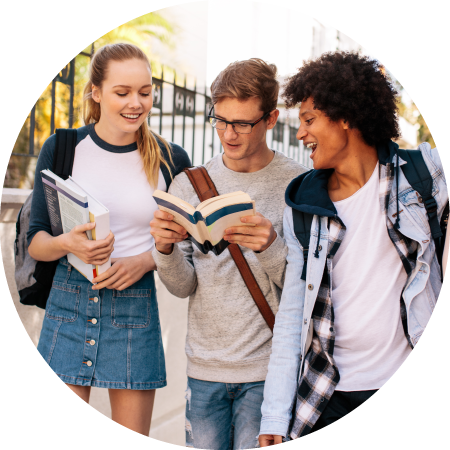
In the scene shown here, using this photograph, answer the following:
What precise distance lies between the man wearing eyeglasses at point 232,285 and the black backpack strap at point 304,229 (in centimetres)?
9

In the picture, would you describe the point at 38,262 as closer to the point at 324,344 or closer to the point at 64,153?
the point at 64,153

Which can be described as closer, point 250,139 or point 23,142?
point 250,139

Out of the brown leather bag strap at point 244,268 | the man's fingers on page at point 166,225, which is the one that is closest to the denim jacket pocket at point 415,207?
the brown leather bag strap at point 244,268

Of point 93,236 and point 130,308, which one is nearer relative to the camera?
point 93,236

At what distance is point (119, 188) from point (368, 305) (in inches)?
53.3

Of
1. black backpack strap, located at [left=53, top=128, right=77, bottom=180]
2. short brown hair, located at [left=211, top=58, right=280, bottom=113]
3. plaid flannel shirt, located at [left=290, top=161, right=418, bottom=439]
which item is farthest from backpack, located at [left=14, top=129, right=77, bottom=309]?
plaid flannel shirt, located at [left=290, top=161, right=418, bottom=439]

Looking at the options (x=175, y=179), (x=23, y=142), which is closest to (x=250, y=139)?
(x=175, y=179)

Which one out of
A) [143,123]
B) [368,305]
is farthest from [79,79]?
[368,305]

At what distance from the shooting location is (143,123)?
8.36 feet

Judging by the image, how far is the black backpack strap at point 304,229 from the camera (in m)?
2.08

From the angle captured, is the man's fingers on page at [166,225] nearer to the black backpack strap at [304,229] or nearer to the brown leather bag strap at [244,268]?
the brown leather bag strap at [244,268]

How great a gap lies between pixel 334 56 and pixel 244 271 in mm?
1131

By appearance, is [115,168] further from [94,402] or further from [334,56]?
[94,402]

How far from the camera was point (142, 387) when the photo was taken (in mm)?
2391
